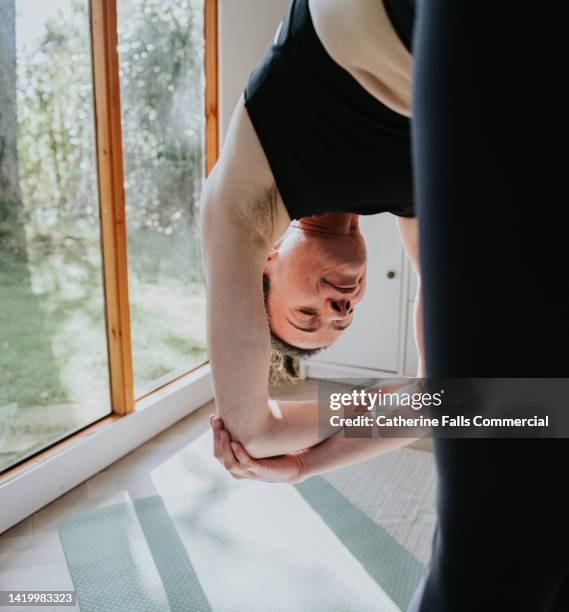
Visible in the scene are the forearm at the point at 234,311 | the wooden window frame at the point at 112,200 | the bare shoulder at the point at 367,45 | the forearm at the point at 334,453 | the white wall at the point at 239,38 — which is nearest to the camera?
the bare shoulder at the point at 367,45

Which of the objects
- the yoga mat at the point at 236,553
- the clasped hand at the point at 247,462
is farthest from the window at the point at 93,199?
the clasped hand at the point at 247,462

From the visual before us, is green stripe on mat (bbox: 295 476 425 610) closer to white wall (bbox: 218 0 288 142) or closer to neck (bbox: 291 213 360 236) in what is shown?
neck (bbox: 291 213 360 236)

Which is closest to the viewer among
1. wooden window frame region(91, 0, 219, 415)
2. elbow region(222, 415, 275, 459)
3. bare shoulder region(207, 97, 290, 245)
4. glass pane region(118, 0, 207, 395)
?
bare shoulder region(207, 97, 290, 245)

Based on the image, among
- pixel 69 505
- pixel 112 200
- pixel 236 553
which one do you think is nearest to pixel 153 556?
pixel 236 553

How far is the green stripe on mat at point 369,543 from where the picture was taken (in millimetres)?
1739

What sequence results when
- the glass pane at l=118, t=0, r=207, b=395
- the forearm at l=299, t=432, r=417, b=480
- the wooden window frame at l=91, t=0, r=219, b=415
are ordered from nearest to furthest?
the forearm at l=299, t=432, r=417, b=480
the wooden window frame at l=91, t=0, r=219, b=415
the glass pane at l=118, t=0, r=207, b=395

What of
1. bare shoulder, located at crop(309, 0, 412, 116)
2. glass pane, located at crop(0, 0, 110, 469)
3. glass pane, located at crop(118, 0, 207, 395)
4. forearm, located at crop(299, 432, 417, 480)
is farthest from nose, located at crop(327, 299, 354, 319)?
glass pane, located at crop(118, 0, 207, 395)

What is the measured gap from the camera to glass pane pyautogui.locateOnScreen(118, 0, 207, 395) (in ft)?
8.73

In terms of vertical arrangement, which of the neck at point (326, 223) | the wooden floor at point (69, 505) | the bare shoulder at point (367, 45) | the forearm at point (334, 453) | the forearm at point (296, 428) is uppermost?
the bare shoulder at point (367, 45)

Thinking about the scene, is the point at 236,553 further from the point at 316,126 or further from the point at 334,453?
the point at 316,126

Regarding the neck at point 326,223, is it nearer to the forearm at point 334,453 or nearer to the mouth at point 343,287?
the mouth at point 343,287

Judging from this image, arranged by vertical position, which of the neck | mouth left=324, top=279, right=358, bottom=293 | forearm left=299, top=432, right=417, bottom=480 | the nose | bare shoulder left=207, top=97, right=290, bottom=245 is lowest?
forearm left=299, top=432, right=417, bottom=480

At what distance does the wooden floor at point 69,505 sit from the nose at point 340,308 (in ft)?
3.97

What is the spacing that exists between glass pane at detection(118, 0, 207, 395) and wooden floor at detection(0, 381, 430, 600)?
1.10 feet
